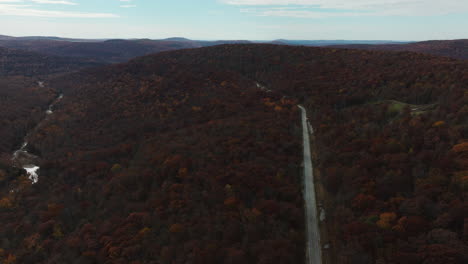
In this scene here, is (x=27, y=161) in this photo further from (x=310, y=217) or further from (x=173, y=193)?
(x=310, y=217)

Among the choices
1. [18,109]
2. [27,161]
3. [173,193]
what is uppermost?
[18,109]

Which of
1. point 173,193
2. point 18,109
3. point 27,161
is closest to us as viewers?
point 173,193

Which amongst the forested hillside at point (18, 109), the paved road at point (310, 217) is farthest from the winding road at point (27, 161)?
the paved road at point (310, 217)

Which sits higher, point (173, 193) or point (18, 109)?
point (18, 109)

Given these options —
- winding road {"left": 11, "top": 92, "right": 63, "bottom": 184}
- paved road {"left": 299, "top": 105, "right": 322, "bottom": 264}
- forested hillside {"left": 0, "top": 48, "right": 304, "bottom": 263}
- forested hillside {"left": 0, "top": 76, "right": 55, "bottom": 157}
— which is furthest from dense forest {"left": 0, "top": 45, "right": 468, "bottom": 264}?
forested hillside {"left": 0, "top": 76, "right": 55, "bottom": 157}

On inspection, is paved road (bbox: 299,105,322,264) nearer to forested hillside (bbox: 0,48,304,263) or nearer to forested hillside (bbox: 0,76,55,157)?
forested hillside (bbox: 0,48,304,263)

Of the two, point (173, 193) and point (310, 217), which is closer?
point (310, 217)

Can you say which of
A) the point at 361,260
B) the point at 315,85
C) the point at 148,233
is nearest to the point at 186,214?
the point at 148,233

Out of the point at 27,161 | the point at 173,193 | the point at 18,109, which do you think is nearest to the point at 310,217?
the point at 173,193
